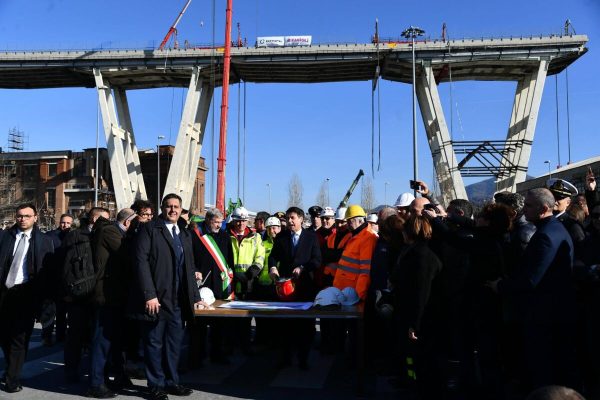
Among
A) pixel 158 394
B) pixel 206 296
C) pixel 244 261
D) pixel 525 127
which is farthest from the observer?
pixel 525 127

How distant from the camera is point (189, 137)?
43.3 meters

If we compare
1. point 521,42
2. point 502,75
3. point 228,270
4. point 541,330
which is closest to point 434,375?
point 541,330

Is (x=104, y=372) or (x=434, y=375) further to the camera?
(x=104, y=372)

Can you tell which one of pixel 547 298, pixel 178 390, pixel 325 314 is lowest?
pixel 178 390

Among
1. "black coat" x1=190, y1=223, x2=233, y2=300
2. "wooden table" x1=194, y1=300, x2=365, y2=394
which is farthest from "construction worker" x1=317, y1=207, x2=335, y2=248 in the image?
"wooden table" x1=194, y1=300, x2=365, y2=394

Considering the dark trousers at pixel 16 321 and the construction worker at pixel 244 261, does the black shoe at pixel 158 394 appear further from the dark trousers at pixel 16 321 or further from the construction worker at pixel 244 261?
the construction worker at pixel 244 261

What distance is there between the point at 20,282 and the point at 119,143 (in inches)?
1571

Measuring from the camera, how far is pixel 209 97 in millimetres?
45156

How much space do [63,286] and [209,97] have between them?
4065cm

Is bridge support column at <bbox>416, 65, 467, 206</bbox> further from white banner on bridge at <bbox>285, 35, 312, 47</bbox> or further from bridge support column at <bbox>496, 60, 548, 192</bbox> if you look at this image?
white banner on bridge at <bbox>285, 35, 312, 47</bbox>

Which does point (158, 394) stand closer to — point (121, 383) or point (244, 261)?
point (121, 383)

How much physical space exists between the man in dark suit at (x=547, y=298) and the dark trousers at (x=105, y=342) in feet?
13.7

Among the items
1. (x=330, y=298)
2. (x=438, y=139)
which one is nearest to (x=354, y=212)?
(x=330, y=298)

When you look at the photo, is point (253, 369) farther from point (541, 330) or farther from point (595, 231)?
point (595, 231)
